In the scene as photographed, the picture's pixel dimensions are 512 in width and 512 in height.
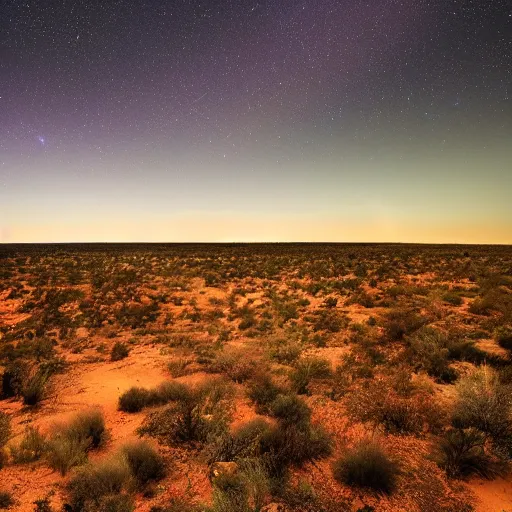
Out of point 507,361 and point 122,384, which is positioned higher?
point 507,361

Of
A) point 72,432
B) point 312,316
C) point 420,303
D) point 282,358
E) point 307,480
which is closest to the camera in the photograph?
point 307,480

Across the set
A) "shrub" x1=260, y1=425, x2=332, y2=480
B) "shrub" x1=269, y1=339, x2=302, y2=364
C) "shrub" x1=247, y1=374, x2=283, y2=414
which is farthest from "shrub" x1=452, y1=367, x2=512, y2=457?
"shrub" x1=269, y1=339, x2=302, y2=364

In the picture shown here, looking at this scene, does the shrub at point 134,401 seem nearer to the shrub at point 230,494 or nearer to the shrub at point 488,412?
the shrub at point 230,494

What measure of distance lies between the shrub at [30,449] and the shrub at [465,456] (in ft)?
19.2

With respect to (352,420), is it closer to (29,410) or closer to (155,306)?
(29,410)

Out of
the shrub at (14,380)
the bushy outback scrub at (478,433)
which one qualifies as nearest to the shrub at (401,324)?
the bushy outback scrub at (478,433)

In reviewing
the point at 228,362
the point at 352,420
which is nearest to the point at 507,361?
the point at 352,420

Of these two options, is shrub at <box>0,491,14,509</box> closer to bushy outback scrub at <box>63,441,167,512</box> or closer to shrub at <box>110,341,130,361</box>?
bushy outback scrub at <box>63,441,167,512</box>

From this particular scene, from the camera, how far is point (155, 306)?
1603 cm

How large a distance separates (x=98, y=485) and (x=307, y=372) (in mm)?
4700

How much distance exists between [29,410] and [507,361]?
10.8 meters

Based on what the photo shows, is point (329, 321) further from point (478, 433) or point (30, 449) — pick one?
point (30, 449)

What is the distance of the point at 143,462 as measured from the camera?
14.5 ft

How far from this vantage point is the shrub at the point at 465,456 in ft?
14.2
